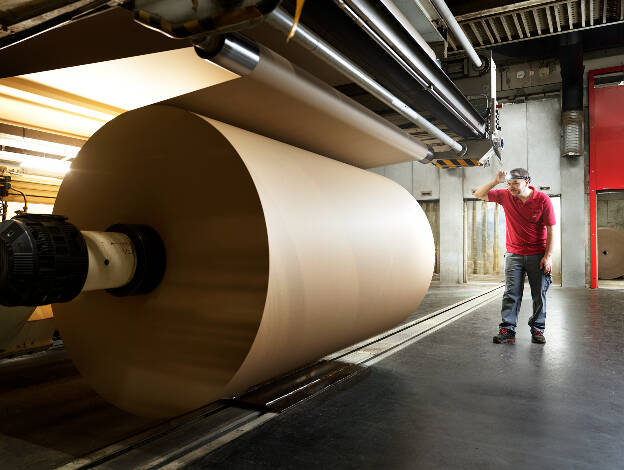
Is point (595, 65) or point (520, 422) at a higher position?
point (595, 65)

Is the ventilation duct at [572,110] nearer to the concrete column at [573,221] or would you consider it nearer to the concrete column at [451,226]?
the concrete column at [573,221]

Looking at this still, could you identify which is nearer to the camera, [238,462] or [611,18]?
[238,462]

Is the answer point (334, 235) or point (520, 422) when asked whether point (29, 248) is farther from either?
point (520, 422)

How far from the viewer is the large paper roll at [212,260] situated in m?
1.44

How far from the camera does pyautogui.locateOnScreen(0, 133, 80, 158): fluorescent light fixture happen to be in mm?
2523

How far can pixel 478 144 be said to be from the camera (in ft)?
14.0

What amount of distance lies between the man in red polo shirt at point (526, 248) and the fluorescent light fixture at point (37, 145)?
2771 mm

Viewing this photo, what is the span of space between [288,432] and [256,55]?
1.25 m

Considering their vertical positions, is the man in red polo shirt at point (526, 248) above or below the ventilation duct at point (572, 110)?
below

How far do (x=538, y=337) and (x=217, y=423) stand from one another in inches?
93.4

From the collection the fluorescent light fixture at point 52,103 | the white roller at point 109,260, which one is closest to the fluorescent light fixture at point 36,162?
the fluorescent light fixture at point 52,103

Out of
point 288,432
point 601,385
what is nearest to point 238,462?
point 288,432

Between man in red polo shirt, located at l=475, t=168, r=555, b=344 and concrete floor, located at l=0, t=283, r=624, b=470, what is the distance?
0.38 m

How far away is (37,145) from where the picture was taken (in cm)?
265
